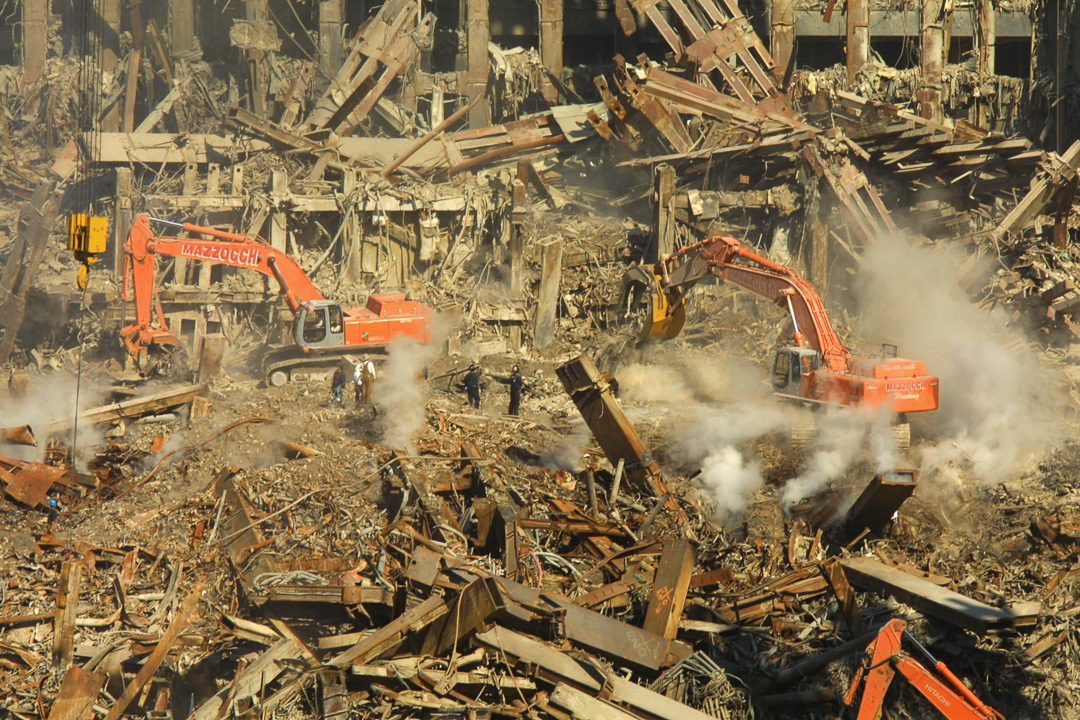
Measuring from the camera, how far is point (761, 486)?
14.1 m

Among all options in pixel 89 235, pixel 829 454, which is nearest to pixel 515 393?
pixel 829 454

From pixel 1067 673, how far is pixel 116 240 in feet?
62.7

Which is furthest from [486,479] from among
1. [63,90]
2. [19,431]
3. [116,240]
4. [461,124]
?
[63,90]

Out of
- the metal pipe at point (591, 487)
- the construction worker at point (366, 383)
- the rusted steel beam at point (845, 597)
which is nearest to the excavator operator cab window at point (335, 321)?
the construction worker at point (366, 383)

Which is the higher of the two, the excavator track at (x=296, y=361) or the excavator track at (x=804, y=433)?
the excavator track at (x=296, y=361)

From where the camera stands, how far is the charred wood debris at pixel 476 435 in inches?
385

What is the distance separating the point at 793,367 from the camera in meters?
14.8

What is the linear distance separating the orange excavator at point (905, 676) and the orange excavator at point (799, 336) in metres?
5.55

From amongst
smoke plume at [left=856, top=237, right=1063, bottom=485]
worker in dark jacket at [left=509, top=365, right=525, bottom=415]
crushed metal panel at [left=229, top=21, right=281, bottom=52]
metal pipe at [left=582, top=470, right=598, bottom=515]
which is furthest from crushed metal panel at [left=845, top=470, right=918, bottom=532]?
crushed metal panel at [left=229, top=21, right=281, bottom=52]

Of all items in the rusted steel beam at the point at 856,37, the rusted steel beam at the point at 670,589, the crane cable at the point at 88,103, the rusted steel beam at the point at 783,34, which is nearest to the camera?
the rusted steel beam at the point at 670,589

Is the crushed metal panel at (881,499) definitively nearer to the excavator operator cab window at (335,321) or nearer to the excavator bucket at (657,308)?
the excavator bucket at (657,308)

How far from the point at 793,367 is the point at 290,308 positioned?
915 centimetres

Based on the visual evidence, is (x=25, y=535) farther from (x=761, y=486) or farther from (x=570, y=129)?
(x=570, y=129)

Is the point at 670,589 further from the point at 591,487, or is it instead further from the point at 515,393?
the point at 515,393
